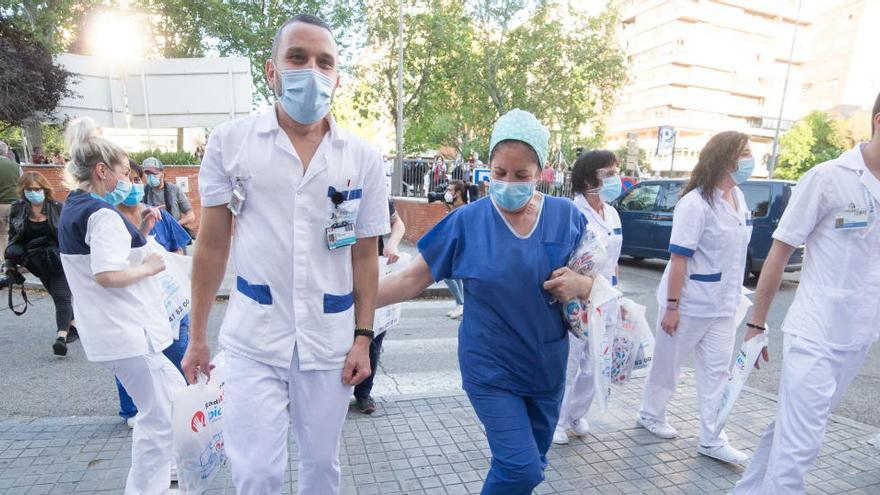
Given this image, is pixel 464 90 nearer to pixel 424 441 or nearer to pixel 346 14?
pixel 346 14

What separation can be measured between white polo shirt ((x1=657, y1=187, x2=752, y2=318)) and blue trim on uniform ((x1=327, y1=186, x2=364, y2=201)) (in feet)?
7.45

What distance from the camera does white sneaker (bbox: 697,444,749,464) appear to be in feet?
10.8

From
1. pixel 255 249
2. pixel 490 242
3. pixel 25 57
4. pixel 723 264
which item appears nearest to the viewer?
pixel 255 249

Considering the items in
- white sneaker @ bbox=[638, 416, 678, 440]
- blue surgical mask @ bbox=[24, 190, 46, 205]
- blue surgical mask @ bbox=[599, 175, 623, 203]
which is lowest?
white sneaker @ bbox=[638, 416, 678, 440]

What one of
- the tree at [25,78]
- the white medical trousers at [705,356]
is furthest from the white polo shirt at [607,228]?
the tree at [25,78]

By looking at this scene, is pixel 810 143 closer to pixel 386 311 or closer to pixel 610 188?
pixel 610 188

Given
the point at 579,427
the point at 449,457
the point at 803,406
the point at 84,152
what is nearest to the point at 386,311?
the point at 449,457

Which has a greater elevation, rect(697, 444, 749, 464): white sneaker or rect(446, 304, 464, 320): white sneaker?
rect(697, 444, 749, 464): white sneaker

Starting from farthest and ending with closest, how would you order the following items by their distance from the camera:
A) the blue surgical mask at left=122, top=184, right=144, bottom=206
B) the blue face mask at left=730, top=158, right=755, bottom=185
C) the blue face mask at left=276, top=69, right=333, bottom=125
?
the blue face mask at left=730, top=158, right=755, bottom=185 → the blue surgical mask at left=122, top=184, right=144, bottom=206 → the blue face mask at left=276, top=69, right=333, bottom=125

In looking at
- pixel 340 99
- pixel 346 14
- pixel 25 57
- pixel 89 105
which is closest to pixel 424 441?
pixel 89 105

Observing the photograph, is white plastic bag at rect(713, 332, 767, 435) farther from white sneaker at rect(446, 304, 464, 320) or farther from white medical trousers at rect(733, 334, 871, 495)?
white sneaker at rect(446, 304, 464, 320)

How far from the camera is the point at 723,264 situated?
3.39 meters

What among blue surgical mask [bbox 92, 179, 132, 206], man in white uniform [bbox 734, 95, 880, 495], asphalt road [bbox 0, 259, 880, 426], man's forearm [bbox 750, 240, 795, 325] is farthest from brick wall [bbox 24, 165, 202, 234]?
man in white uniform [bbox 734, 95, 880, 495]

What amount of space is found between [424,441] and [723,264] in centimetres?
238
